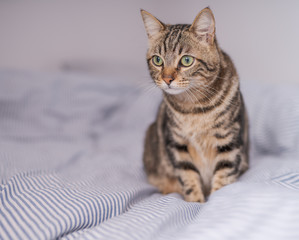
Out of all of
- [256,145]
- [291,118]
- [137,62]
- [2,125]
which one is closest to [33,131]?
[2,125]

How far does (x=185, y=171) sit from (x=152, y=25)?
0.57 m

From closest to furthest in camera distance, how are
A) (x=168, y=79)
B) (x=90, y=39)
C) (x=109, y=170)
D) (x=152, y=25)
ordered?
(x=168, y=79) → (x=152, y=25) → (x=109, y=170) → (x=90, y=39)

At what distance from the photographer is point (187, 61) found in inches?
37.2

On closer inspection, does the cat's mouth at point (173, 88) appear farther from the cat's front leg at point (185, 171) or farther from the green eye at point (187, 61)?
the cat's front leg at point (185, 171)

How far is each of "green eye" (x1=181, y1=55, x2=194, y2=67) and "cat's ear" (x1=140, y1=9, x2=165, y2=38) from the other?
0.57 ft

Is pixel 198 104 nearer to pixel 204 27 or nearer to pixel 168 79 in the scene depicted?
pixel 168 79

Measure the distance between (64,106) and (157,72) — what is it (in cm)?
102

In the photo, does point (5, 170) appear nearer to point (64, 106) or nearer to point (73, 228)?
point (73, 228)

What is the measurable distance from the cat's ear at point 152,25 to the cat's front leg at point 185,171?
45cm

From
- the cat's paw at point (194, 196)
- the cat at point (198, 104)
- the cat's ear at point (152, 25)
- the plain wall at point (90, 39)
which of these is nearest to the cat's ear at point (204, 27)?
the cat at point (198, 104)

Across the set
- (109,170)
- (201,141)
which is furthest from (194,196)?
(109,170)

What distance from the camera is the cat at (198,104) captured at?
0.94 m

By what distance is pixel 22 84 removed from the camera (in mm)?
1785

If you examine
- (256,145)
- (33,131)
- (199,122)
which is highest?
(199,122)
